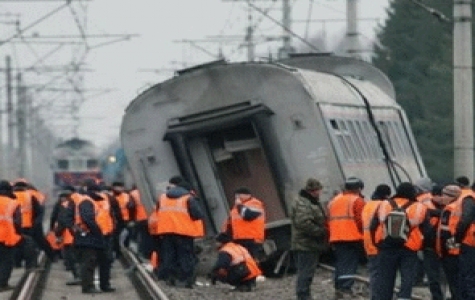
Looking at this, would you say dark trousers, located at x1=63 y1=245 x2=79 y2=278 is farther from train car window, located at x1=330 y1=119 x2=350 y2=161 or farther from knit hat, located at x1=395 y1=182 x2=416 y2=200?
knit hat, located at x1=395 y1=182 x2=416 y2=200

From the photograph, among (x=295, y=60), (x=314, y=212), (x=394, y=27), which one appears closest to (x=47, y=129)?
(x=394, y=27)

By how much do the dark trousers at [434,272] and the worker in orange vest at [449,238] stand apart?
0.97 m

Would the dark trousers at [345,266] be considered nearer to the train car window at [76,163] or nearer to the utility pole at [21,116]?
the utility pole at [21,116]

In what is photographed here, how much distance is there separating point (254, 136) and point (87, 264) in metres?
3.29

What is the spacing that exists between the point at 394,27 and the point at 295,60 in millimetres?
46983

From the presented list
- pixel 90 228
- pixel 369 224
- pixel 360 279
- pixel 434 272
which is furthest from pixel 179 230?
pixel 369 224

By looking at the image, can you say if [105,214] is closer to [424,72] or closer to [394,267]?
[394,267]

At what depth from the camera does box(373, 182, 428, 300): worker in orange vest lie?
17.4 meters

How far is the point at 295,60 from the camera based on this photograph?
28.9 m

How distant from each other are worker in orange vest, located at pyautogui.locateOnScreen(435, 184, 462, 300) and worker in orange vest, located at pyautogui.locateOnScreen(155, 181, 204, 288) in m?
5.48

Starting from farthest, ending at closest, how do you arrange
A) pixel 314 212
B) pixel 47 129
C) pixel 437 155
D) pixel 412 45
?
1. pixel 47 129
2. pixel 412 45
3. pixel 437 155
4. pixel 314 212

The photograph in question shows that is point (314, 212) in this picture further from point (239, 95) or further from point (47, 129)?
point (47, 129)

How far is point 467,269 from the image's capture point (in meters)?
17.6

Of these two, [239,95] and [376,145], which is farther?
[376,145]
